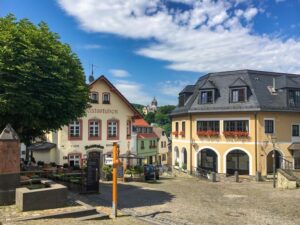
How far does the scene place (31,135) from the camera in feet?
66.8

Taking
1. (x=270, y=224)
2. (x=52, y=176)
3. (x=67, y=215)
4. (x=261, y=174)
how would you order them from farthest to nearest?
(x=261, y=174)
(x=52, y=176)
(x=270, y=224)
(x=67, y=215)

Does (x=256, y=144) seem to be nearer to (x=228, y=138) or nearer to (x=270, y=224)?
(x=228, y=138)

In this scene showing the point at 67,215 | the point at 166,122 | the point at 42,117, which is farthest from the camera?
the point at 166,122

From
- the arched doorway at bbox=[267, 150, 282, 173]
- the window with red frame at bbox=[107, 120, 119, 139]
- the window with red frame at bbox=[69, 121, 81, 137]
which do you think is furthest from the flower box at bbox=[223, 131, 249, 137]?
the window with red frame at bbox=[69, 121, 81, 137]

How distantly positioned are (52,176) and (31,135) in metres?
2.79

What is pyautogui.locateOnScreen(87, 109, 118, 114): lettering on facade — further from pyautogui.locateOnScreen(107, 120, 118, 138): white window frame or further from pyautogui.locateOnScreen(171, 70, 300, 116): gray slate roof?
pyautogui.locateOnScreen(171, 70, 300, 116): gray slate roof

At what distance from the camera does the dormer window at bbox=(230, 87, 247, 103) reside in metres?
33.7

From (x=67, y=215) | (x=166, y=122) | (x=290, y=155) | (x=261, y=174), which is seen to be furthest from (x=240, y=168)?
(x=166, y=122)

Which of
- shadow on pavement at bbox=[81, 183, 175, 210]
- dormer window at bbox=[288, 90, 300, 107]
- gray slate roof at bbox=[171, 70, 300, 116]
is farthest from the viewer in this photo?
dormer window at bbox=[288, 90, 300, 107]

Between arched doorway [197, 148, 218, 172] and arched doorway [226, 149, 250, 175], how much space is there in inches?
51.6

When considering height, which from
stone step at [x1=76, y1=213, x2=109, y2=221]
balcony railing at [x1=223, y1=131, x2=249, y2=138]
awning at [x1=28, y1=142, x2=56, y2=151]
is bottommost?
stone step at [x1=76, y1=213, x2=109, y2=221]

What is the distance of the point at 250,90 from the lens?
112 feet

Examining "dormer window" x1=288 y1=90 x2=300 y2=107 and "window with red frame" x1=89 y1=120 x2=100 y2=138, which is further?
"dormer window" x1=288 y1=90 x2=300 y2=107

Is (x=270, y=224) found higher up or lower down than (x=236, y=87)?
lower down
